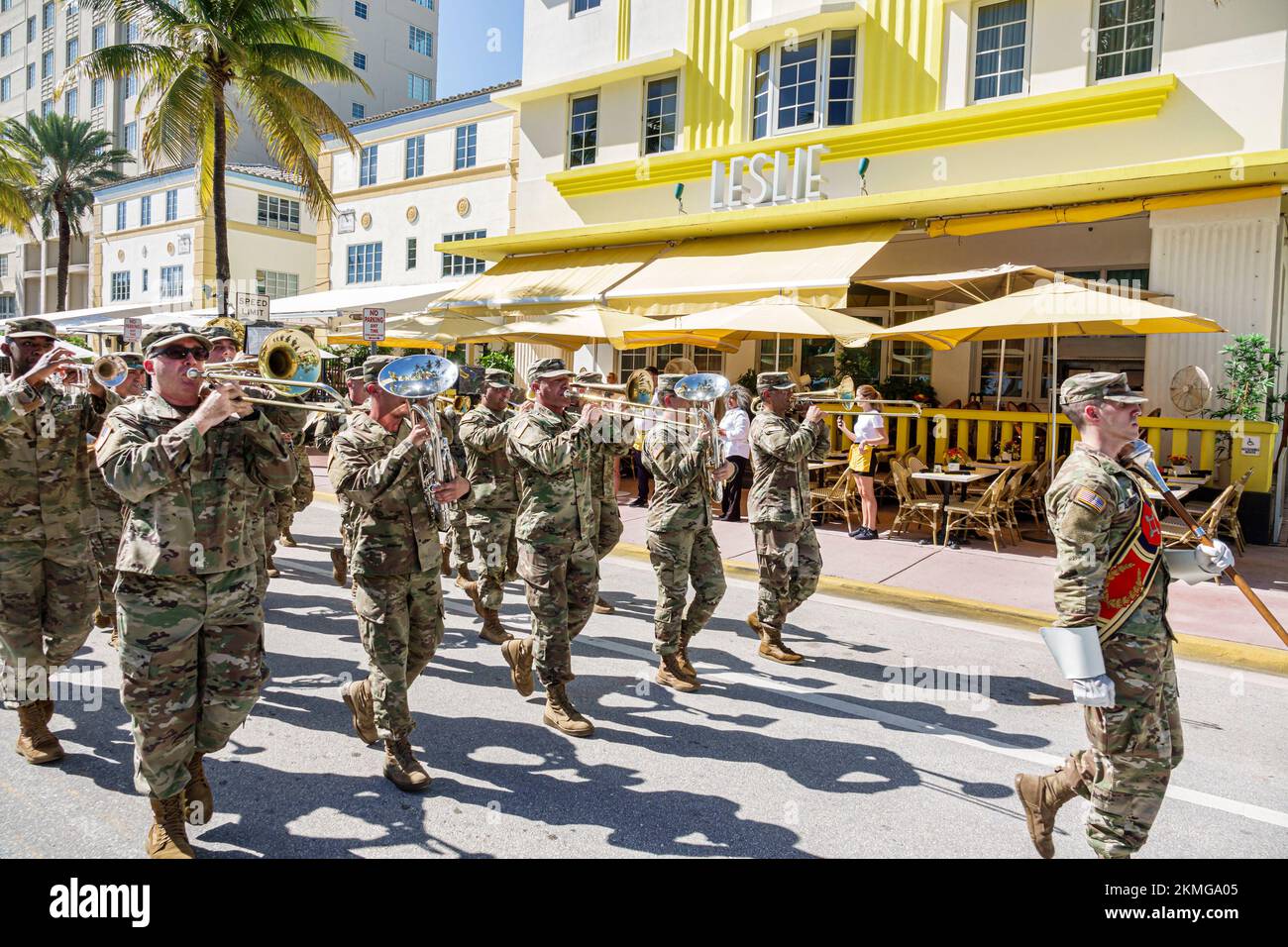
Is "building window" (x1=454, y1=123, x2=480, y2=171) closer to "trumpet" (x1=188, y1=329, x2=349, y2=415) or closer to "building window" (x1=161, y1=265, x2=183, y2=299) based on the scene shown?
"building window" (x1=161, y1=265, x2=183, y2=299)

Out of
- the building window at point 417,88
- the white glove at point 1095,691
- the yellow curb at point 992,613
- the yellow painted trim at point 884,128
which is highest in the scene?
the building window at point 417,88

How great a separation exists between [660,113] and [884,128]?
548cm

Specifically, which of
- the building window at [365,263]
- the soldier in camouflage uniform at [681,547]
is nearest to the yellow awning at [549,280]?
the building window at [365,263]

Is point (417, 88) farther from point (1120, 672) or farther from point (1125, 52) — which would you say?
point (1120, 672)

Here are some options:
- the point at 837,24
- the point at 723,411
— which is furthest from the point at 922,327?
the point at 837,24

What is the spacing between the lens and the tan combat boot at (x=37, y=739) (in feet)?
15.3

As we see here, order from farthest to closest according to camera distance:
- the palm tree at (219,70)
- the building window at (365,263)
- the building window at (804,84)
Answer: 1. the building window at (365,263)
2. the palm tree at (219,70)
3. the building window at (804,84)

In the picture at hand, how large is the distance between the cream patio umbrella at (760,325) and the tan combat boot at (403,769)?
787 centimetres

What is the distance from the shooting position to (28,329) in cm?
520

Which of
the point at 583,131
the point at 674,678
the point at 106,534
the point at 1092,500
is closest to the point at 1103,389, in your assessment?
the point at 1092,500

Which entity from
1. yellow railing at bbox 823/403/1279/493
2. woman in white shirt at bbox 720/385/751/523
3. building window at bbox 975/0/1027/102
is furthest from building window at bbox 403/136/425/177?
yellow railing at bbox 823/403/1279/493

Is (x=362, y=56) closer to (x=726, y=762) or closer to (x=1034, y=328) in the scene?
(x=1034, y=328)

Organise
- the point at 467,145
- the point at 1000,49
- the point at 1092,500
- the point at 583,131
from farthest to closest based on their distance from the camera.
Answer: the point at 467,145 → the point at 583,131 → the point at 1000,49 → the point at 1092,500

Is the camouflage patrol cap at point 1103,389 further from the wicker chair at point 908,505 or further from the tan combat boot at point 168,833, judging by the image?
the wicker chair at point 908,505
